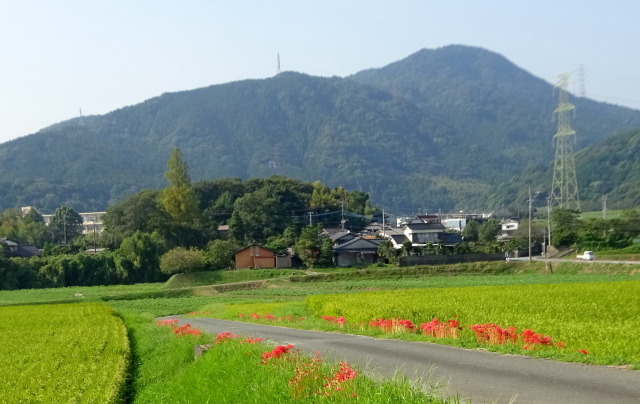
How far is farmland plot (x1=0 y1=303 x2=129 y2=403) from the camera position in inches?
565

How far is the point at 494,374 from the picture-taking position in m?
11.5

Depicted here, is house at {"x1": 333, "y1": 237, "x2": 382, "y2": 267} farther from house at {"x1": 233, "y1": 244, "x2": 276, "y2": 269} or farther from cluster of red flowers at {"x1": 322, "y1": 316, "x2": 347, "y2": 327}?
cluster of red flowers at {"x1": 322, "y1": 316, "x2": 347, "y2": 327}

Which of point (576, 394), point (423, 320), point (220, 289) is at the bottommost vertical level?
point (220, 289)

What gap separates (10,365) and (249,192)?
88.2 meters

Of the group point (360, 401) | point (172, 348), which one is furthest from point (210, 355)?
point (360, 401)

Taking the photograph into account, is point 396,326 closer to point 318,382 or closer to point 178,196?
point 318,382

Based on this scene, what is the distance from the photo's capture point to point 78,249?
9056cm

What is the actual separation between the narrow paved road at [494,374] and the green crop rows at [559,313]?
1.08m

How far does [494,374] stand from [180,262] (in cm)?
6383

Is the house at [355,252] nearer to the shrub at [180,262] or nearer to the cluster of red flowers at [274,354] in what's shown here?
the shrub at [180,262]

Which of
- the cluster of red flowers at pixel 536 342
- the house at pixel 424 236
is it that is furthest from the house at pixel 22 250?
the cluster of red flowers at pixel 536 342

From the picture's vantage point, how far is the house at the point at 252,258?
79500 mm

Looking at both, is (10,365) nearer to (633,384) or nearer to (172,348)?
(172,348)

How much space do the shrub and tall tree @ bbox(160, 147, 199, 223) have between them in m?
16.0
